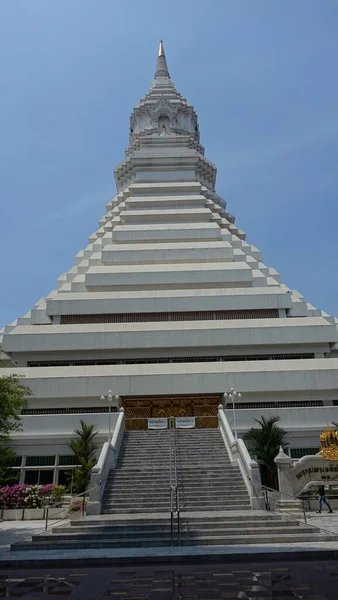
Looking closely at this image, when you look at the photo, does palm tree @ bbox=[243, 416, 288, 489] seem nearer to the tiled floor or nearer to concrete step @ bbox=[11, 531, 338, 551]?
concrete step @ bbox=[11, 531, 338, 551]

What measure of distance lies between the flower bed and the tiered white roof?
5887 millimetres

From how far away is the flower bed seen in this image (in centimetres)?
2070

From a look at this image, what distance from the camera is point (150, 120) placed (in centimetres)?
5344

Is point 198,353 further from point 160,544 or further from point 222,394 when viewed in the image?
point 160,544

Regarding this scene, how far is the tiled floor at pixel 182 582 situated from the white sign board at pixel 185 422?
1557 cm

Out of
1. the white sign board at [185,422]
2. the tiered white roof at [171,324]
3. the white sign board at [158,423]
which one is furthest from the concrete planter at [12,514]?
the white sign board at [185,422]

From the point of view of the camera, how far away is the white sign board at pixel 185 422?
1010 inches

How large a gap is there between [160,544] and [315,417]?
15.2m

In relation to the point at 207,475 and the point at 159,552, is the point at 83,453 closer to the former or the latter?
the point at 207,475

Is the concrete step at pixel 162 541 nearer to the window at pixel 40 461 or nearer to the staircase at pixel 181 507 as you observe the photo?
the staircase at pixel 181 507

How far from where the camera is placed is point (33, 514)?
20250mm

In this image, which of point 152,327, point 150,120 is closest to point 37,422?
point 152,327

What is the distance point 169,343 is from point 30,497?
11478 mm

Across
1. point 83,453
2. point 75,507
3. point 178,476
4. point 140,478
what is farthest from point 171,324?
point 75,507
